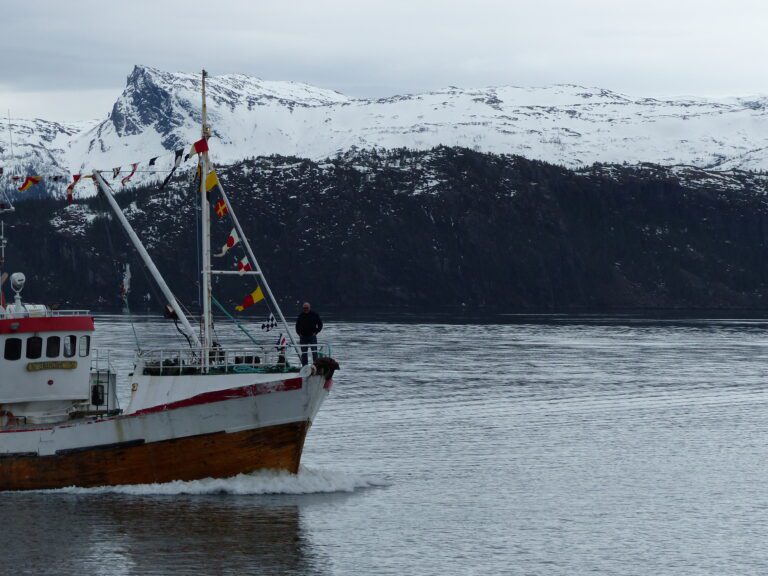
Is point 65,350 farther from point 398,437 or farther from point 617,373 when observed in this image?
point 617,373

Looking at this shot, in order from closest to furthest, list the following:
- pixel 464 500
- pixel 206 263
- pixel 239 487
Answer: pixel 239 487 → pixel 206 263 → pixel 464 500

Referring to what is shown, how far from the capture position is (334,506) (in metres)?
40.4

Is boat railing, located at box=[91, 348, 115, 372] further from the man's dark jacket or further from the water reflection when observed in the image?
the man's dark jacket

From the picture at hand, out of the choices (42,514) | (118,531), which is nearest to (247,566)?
(118,531)

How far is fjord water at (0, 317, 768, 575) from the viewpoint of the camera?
34.2m

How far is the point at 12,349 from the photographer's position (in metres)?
43.1

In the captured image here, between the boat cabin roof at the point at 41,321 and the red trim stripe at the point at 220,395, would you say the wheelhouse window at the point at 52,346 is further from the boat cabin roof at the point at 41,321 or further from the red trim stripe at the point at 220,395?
the red trim stripe at the point at 220,395

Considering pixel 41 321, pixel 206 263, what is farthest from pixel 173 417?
pixel 41 321

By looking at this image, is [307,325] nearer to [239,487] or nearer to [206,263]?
[206,263]

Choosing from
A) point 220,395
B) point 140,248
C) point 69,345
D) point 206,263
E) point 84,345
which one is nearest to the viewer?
point 220,395

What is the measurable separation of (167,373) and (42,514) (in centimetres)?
584

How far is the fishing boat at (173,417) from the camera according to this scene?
135ft

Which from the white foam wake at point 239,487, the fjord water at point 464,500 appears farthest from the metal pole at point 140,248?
the fjord water at point 464,500

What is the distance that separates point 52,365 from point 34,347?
2.76 feet
